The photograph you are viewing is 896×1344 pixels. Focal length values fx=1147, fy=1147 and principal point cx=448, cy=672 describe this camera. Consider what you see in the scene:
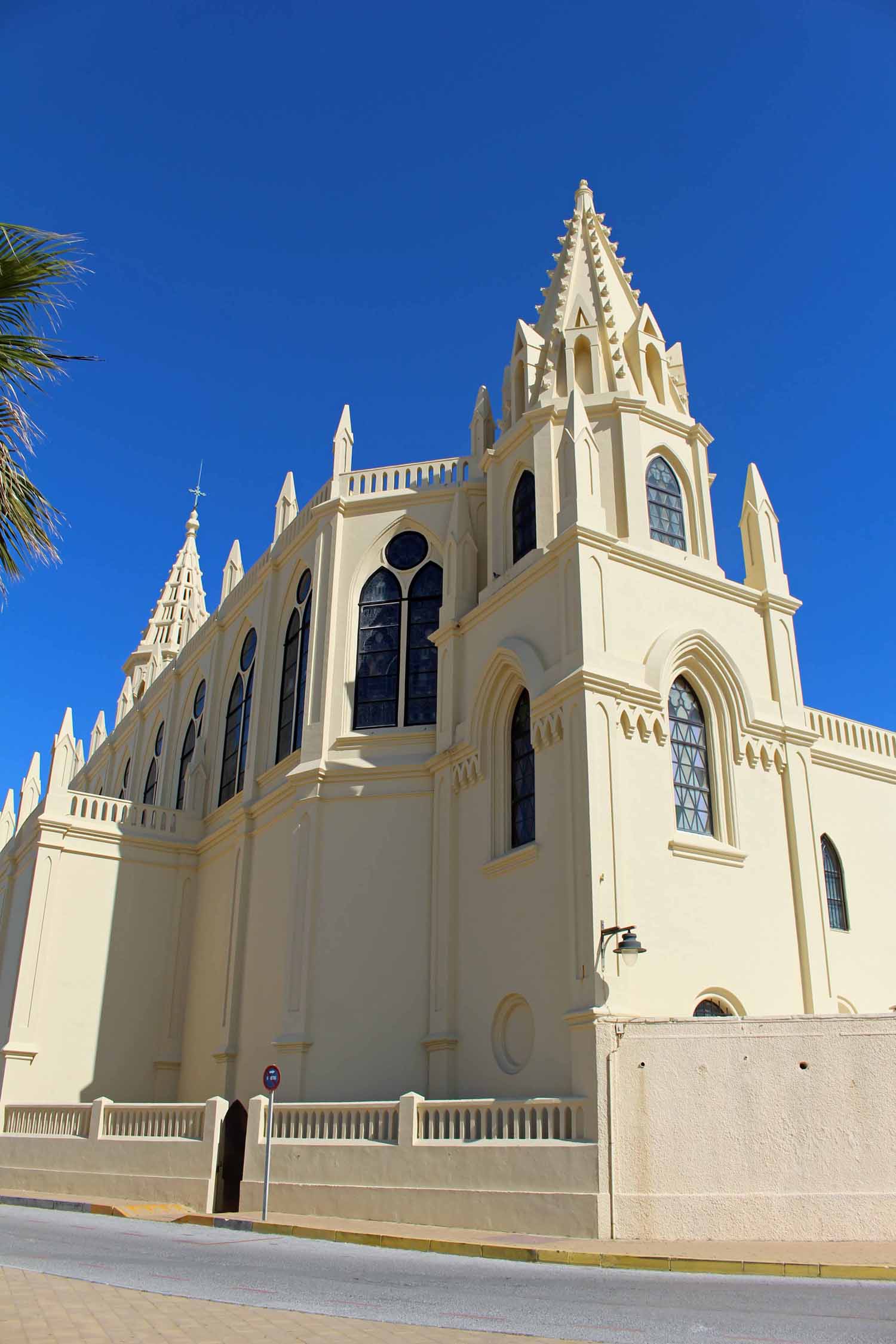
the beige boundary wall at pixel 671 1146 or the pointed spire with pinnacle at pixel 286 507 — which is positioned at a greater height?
the pointed spire with pinnacle at pixel 286 507

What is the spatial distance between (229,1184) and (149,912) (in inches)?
342

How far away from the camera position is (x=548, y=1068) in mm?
15430

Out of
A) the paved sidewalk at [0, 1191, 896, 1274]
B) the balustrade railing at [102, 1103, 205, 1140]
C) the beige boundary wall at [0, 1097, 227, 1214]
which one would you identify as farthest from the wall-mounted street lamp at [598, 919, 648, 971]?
the balustrade railing at [102, 1103, 205, 1140]

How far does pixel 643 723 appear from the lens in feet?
55.3

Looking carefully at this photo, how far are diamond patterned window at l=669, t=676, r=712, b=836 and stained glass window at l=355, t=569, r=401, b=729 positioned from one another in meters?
5.94

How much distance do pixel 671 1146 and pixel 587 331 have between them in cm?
1452

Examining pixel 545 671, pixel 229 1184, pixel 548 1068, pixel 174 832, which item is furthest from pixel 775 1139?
pixel 174 832

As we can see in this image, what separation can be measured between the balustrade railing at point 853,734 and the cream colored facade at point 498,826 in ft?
0.27

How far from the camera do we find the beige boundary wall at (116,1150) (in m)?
17.0

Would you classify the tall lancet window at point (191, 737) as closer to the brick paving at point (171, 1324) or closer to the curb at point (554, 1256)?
the curb at point (554, 1256)

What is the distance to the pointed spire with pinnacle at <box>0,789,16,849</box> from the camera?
39469mm

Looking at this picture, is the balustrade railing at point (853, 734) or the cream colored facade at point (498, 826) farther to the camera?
the balustrade railing at point (853, 734)

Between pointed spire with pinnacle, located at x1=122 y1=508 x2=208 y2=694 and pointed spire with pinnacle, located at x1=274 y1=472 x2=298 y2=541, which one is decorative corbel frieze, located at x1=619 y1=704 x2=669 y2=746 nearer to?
pointed spire with pinnacle, located at x1=274 y1=472 x2=298 y2=541

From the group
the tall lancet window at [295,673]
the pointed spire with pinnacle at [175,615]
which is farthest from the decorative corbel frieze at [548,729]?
the pointed spire with pinnacle at [175,615]
